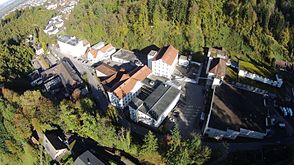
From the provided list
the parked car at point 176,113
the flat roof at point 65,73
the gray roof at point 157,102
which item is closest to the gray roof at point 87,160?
the gray roof at point 157,102

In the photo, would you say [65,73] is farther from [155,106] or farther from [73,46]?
[155,106]

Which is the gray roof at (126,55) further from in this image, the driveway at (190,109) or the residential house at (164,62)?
the driveway at (190,109)

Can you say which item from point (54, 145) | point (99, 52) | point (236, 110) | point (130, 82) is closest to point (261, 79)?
point (236, 110)

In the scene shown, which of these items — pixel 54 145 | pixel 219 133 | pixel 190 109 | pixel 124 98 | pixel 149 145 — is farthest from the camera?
pixel 124 98

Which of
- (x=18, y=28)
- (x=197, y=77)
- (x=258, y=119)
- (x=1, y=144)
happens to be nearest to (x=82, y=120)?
(x=1, y=144)

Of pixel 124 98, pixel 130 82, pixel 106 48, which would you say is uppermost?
pixel 130 82

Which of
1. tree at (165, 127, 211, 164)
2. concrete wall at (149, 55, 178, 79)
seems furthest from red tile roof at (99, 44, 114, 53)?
tree at (165, 127, 211, 164)

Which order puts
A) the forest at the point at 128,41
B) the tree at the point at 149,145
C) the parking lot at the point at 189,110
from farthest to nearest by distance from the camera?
the parking lot at the point at 189,110 < the forest at the point at 128,41 < the tree at the point at 149,145
